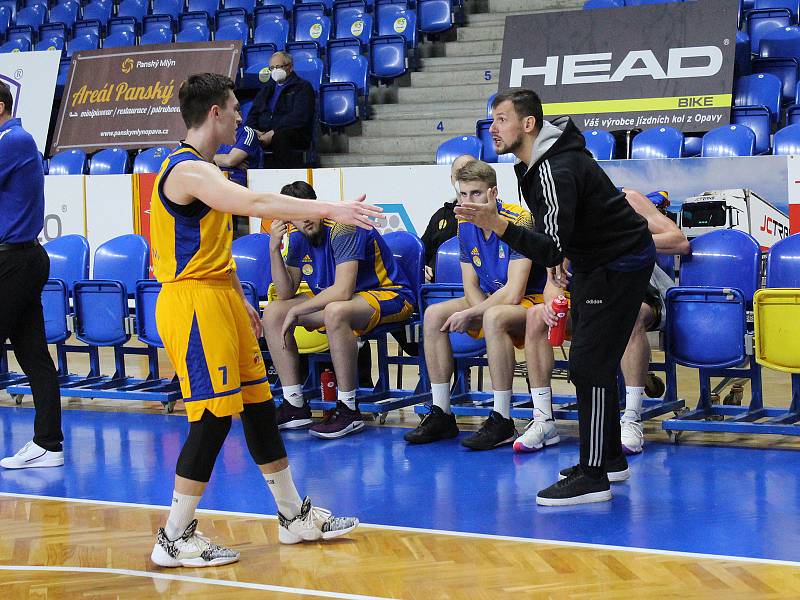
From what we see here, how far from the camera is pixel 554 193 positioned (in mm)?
4395

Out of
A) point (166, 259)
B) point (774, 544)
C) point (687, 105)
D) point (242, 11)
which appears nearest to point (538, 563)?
point (774, 544)

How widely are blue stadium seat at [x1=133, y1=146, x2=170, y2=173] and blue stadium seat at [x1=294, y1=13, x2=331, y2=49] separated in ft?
8.40

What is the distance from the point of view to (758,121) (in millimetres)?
9539

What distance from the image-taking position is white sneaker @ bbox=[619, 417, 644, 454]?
5.64m

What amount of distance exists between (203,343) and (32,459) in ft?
6.84

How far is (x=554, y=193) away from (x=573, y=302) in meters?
0.58

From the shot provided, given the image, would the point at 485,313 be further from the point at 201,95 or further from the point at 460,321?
the point at 201,95

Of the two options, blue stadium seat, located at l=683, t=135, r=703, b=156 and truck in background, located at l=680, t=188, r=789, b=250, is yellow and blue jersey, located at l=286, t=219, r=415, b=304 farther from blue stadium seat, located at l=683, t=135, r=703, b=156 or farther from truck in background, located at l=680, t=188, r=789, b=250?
blue stadium seat, located at l=683, t=135, r=703, b=156

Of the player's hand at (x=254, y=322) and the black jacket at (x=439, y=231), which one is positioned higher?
the black jacket at (x=439, y=231)

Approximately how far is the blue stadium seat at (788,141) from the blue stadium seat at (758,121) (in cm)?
72

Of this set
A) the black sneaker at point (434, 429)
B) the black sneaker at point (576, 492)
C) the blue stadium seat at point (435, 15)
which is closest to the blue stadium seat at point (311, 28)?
the blue stadium seat at point (435, 15)

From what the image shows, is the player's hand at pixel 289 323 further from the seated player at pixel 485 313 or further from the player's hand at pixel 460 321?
the player's hand at pixel 460 321

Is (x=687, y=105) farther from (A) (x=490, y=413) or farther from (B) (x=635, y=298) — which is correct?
(B) (x=635, y=298)

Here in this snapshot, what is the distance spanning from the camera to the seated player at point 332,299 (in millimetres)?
6297
